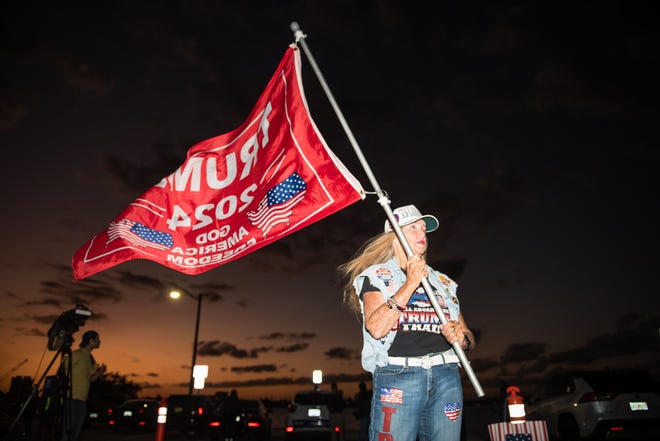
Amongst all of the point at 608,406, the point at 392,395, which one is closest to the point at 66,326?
the point at 392,395

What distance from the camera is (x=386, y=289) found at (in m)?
3.29

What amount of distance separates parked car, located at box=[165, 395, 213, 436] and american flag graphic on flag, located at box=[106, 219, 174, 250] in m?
16.6

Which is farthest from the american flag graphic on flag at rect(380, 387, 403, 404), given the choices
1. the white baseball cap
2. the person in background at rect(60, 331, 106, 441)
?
the person in background at rect(60, 331, 106, 441)

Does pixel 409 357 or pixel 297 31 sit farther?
pixel 297 31

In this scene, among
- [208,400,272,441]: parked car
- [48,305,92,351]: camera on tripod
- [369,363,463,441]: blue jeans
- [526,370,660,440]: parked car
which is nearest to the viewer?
[369,363,463,441]: blue jeans

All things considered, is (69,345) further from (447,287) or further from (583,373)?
(583,373)

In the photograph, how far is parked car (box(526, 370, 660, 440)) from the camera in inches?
375

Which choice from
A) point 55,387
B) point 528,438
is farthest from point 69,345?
point 528,438

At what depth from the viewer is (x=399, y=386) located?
302cm

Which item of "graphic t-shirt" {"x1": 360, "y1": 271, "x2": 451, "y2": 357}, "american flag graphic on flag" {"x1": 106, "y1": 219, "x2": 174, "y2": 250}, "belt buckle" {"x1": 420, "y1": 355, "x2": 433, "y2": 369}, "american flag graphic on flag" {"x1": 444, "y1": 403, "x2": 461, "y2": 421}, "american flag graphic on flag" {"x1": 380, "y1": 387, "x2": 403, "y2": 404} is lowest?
"american flag graphic on flag" {"x1": 444, "y1": 403, "x2": 461, "y2": 421}

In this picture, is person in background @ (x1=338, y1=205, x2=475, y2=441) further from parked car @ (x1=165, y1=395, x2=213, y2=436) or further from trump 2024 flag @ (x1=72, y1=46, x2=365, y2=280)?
parked car @ (x1=165, y1=395, x2=213, y2=436)

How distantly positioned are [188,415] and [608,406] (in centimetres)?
1604

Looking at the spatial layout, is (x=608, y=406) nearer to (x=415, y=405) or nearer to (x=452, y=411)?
(x=452, y=411)

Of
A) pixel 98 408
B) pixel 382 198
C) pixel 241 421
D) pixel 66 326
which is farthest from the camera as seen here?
pixel 98 408
